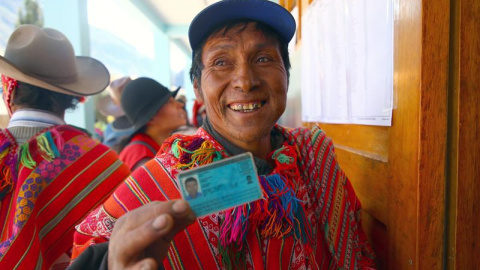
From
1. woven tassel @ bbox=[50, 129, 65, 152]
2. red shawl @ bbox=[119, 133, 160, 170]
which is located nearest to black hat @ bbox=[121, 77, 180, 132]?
red shawl @ bbox=[119, 133, 160, 170]

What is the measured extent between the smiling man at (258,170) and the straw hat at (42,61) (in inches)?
40.9

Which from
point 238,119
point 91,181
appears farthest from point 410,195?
point 91,181

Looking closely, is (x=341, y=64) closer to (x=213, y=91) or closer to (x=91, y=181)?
(x=213, y=91)

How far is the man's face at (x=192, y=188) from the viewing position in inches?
29.5

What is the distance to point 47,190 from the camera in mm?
1604

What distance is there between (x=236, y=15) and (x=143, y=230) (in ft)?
2.71

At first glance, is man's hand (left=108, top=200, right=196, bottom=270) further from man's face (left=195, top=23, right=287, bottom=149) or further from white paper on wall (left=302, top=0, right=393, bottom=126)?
white paper on wall (left=302, top=0, right=393, bottom=126)

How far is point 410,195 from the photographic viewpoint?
987 mm

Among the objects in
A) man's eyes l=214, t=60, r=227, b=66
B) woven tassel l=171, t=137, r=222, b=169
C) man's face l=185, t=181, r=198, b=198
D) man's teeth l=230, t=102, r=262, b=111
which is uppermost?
man's eyes l=214, t=60, r=227, b=66

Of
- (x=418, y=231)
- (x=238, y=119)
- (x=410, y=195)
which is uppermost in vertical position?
(x=238, y=119)

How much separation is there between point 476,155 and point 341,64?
2.52ft

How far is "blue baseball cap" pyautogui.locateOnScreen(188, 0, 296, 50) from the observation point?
3.67 feet

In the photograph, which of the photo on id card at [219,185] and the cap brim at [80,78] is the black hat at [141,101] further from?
the photo on id card at [219,185]

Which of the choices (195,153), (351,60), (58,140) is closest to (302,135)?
(351,60)
